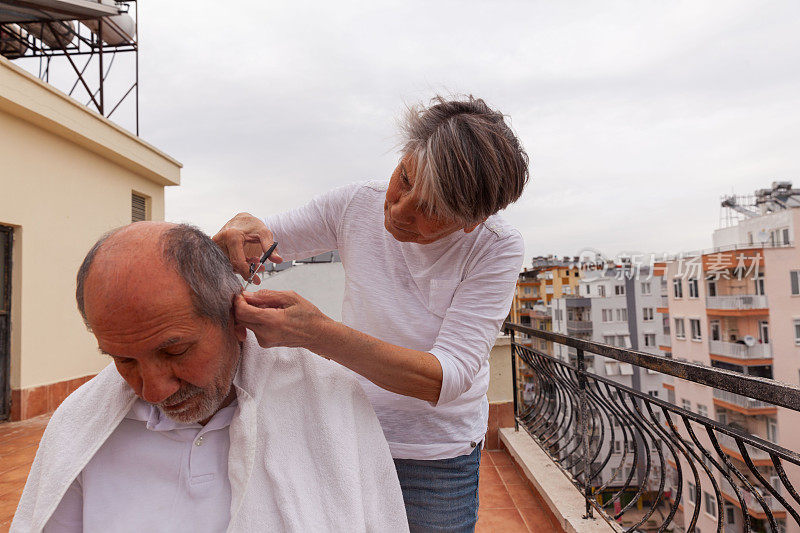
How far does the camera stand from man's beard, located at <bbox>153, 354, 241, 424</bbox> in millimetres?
972

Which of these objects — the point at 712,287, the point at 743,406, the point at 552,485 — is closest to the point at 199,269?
the point at 552,485

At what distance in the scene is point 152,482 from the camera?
1005mm

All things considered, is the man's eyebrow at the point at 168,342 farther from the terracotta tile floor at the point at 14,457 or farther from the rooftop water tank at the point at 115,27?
the rooftop water tank at the point at 115,27

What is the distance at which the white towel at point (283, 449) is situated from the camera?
0.96 meters

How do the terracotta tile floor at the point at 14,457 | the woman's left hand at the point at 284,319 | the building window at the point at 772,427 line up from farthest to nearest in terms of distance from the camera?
the building window at the point at 772,427
the terracotta tile floor at the point at 14,457
the woman's left hand at the point at 284,319

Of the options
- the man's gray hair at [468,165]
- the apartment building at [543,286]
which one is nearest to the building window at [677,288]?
the apartment building at [543,286]

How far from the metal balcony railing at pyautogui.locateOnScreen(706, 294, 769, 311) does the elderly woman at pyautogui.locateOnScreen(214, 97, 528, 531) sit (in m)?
35.1

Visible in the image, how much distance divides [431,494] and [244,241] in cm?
77

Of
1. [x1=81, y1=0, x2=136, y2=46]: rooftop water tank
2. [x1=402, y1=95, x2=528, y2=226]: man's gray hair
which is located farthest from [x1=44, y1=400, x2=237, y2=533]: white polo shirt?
[x1=81, y1=0, x2=136, y2=46]: rooftop water tank

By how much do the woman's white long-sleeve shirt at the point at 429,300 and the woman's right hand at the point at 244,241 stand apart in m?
0.22

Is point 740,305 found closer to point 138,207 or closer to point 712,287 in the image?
point 712,287

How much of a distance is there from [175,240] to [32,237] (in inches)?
201

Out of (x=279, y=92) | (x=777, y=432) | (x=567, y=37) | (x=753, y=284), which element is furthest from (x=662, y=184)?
(x=279, y=92)

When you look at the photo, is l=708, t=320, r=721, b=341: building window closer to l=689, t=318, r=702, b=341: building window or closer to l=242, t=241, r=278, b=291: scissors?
l=689, t=318, r=702, b=341: building window
